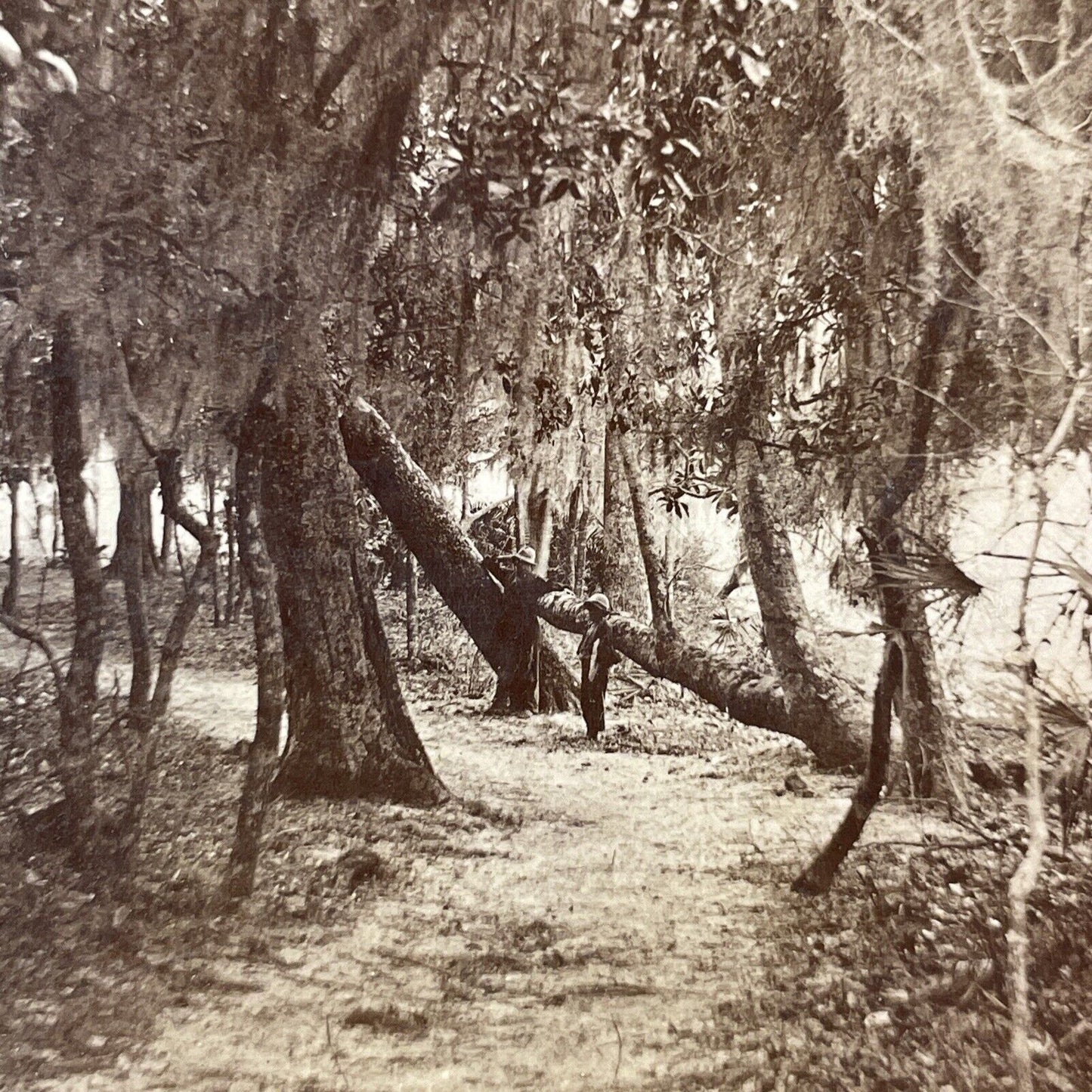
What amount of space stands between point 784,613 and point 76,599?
59.4 inches

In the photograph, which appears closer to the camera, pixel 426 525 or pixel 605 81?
pixel 605 81

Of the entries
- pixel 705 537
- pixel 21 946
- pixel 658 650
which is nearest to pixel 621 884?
pixel 658 650


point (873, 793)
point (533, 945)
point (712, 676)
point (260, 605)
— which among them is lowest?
point (533, 945)

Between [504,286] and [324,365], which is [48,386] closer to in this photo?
[324,365]

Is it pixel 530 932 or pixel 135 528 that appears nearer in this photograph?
pixel 530 932

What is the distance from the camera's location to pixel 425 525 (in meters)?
1.59

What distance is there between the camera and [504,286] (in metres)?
1.62

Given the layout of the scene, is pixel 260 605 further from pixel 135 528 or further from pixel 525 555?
pixel 525 555

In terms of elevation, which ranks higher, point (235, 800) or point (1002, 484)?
point (1002, 484)

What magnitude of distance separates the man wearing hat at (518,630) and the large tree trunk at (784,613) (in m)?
0.44

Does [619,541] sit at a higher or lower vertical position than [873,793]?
higher

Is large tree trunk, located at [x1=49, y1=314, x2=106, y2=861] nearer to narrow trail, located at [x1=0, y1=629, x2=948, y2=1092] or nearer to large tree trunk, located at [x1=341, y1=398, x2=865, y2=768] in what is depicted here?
narrow trail, located at [x1=0, y1=629, x2=948, y2=1092]

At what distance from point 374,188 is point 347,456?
0.57m

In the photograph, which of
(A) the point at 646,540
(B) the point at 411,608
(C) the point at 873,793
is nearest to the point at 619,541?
(A) the point at 646,540
